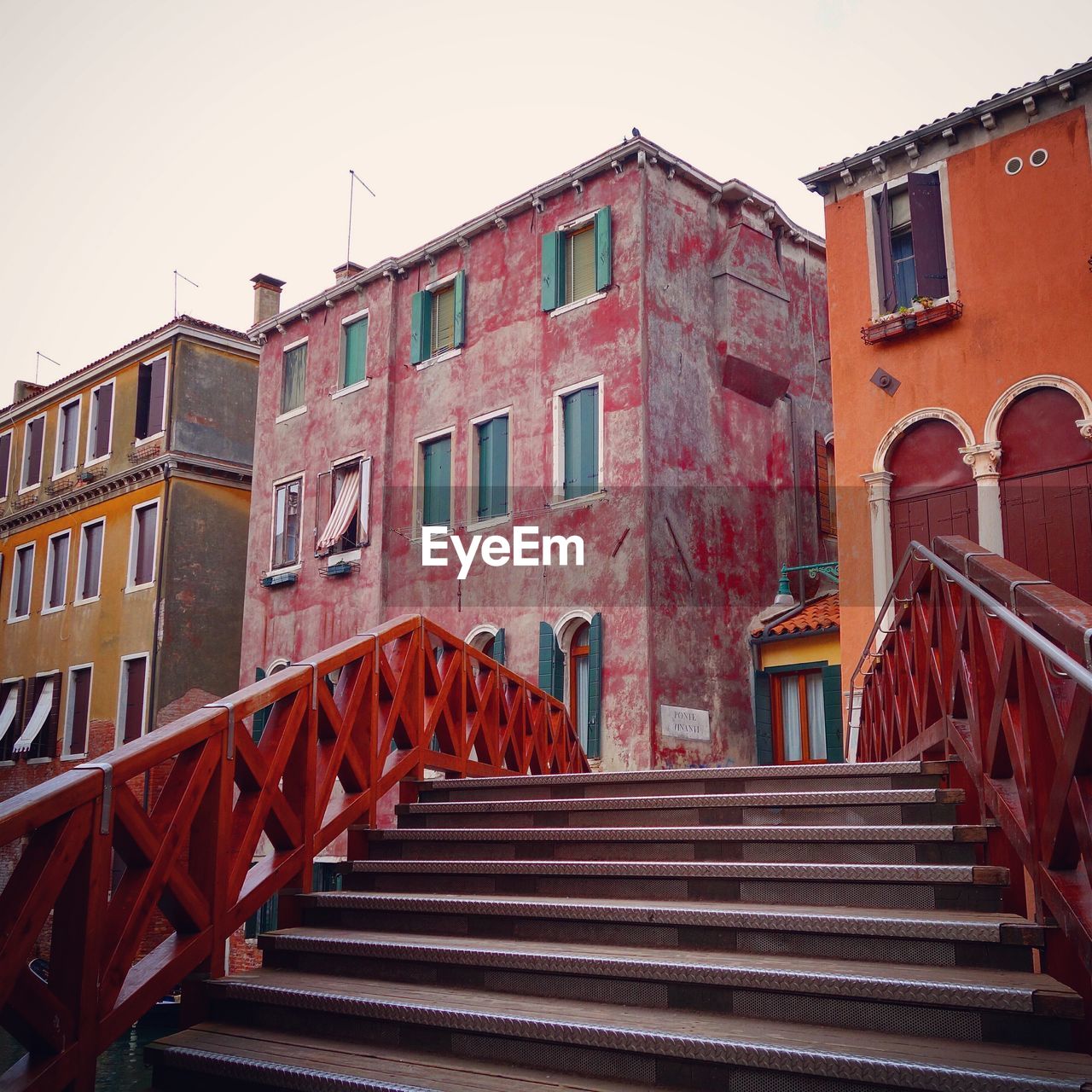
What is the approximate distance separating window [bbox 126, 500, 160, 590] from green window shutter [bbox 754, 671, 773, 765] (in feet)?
43.2

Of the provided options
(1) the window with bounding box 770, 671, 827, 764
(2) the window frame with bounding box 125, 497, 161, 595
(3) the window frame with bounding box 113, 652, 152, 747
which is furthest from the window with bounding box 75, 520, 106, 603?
(1) the window with bounding box 770, 671, 827, 764

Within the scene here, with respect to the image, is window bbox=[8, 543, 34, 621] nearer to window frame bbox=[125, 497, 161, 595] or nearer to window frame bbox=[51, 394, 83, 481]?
window frame bbox=[51, 394, 83, 481]

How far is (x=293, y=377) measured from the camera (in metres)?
22.3

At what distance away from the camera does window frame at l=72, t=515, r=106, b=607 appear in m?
25.1

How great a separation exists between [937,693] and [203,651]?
2002 cm

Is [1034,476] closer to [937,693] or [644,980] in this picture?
[937,693]

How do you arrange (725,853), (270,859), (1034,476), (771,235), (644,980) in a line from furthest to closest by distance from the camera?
(771,235)
(1034,476)
(270,859)
(725,853)
(644,980)

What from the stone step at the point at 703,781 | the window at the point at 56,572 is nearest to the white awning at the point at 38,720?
the window at the point at 56,572

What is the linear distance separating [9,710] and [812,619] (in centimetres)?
1969

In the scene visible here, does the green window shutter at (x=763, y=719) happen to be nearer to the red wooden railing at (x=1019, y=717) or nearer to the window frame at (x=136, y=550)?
the red wooden railing at (x=1019, y=717)

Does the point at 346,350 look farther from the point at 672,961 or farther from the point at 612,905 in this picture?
the point at 672,961

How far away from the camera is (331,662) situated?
19.3ft

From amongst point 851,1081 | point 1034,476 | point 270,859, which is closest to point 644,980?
point 851,1081

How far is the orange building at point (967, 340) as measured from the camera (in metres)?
12.2
